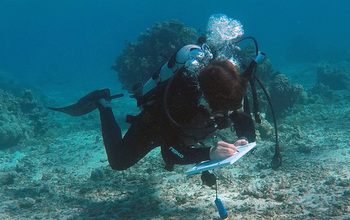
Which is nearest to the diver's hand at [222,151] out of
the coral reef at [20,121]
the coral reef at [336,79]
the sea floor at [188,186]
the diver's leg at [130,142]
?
the diver's leg at [130,142]

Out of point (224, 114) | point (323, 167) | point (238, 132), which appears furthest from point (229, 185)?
point (224, 114)

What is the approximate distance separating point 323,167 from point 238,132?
7.79 ft

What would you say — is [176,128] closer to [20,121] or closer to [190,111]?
[190,111]

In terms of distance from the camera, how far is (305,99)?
1029 centimetres

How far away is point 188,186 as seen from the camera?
4469 millimetres

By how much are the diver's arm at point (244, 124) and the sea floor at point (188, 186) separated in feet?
3.63

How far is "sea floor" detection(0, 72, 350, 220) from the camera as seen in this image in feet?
11.5

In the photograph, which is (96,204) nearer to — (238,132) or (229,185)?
(229,185)

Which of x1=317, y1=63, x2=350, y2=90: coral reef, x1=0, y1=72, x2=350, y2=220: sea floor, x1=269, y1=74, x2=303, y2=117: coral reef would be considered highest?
x1=317, y1=63, x2=350, y2=90: coral reef

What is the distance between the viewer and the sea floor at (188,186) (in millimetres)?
3514

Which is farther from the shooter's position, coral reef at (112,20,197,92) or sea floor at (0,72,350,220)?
coral reef at (112,20,197,92)

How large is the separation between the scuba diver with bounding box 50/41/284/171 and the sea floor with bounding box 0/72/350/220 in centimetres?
84

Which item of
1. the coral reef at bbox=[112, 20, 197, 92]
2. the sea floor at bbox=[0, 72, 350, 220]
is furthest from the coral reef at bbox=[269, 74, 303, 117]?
the coral reef at bbox=[112, 20, 197, 92]

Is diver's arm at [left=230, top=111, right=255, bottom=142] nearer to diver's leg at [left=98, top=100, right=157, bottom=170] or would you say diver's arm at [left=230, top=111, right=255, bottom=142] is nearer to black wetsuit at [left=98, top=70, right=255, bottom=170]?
black wetsuit at [left=98, top=70, right=255, bottom=170]
